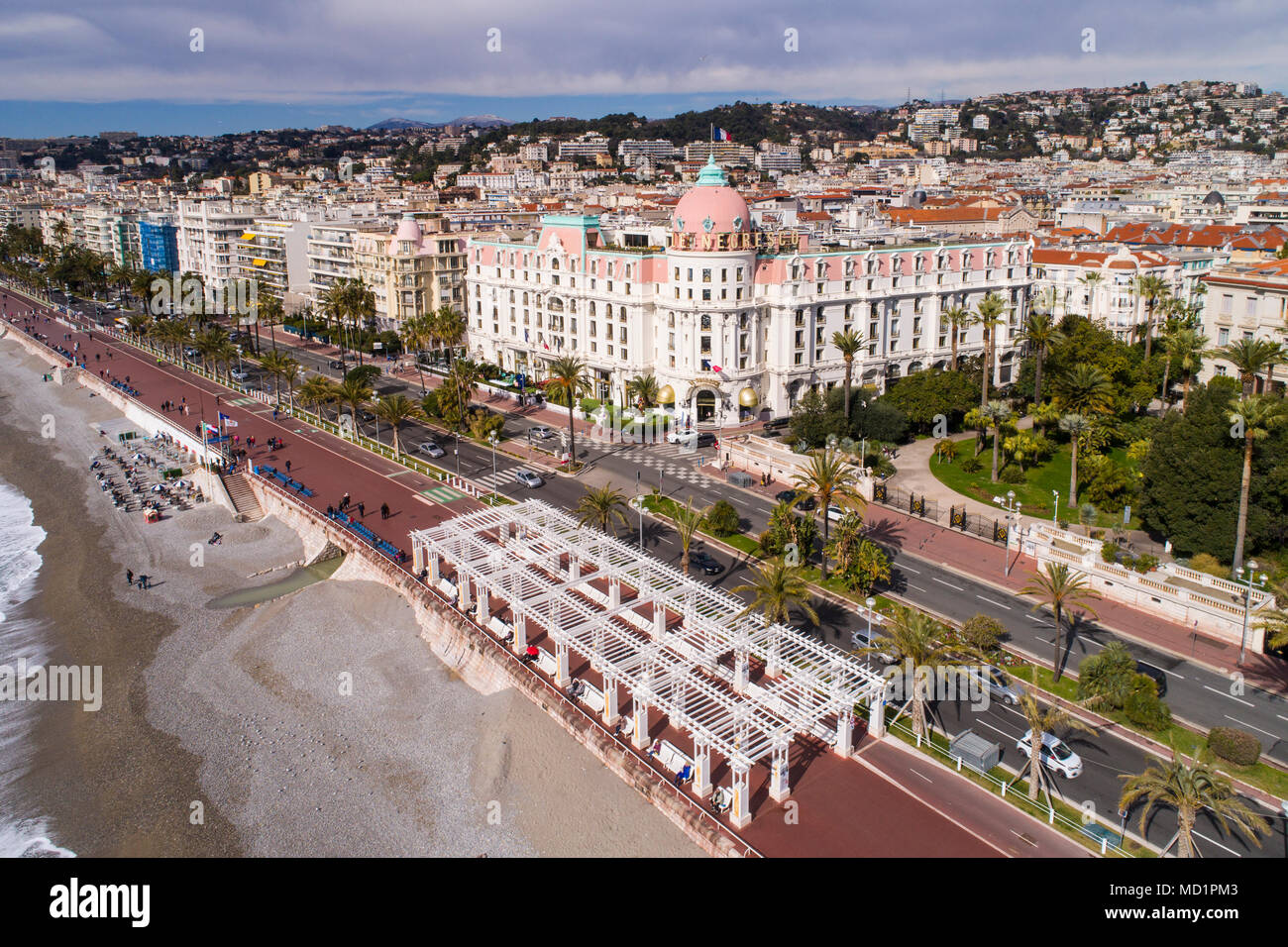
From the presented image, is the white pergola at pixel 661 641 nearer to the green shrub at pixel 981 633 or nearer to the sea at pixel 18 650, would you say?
the green shrub at pixel 981 633

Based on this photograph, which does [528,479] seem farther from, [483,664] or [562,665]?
[562,665]

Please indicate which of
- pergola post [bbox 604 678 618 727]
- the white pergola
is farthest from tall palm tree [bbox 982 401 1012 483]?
pergola post [bbox 604 678 618 727]

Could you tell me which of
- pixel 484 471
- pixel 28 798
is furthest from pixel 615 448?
pixel 28 798

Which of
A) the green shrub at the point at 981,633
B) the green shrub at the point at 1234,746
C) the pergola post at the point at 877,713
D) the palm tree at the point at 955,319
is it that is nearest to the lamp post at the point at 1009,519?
the green shrub at the point at 981,633

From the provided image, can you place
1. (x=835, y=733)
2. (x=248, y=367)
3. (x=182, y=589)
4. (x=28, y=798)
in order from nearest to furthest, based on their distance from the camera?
(x=835, y=733) < (x=28, y=798) < (x=182, y=589) < (x=248, y=367)

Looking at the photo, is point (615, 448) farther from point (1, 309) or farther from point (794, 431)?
point (1, 309)
